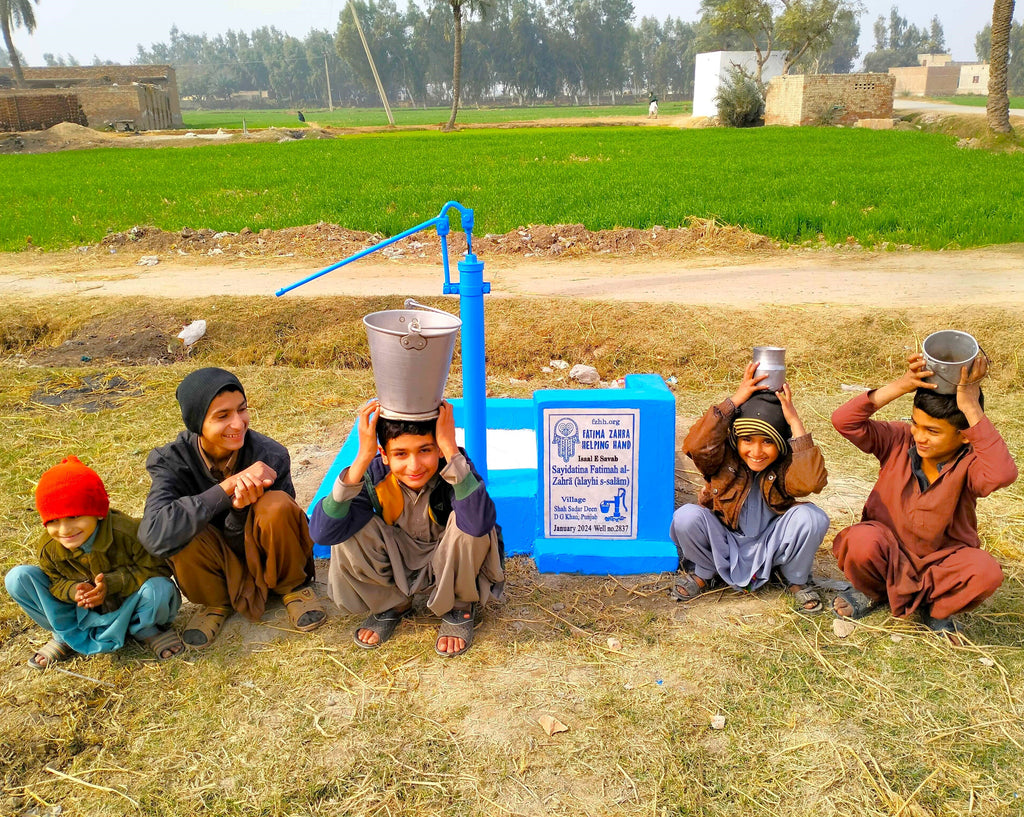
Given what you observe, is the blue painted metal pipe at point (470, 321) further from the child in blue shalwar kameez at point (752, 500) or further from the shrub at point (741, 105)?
the shrub at point (741, 105)

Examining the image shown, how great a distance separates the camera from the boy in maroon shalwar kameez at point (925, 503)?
2521mm

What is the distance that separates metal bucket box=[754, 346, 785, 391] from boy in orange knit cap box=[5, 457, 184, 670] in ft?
7.38

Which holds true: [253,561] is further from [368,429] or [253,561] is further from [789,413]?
[789,413]

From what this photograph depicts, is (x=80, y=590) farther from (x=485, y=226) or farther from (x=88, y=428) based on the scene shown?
(x=485, y=226)

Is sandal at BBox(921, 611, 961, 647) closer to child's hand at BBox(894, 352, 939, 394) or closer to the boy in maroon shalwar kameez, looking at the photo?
the boy in maroon shalwar kameez

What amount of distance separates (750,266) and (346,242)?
5245 mm

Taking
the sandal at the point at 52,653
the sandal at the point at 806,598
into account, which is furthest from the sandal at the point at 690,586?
the sandal at the point at 52,653

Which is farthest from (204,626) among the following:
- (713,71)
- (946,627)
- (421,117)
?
(421,117)

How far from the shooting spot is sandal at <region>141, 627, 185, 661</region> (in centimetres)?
277

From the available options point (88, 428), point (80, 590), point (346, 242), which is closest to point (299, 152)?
point (346, 242)

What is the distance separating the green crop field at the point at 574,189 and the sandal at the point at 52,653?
334 inches

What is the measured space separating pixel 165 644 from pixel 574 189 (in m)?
11.7

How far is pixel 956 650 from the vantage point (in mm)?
2672

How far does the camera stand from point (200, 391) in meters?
2.70
